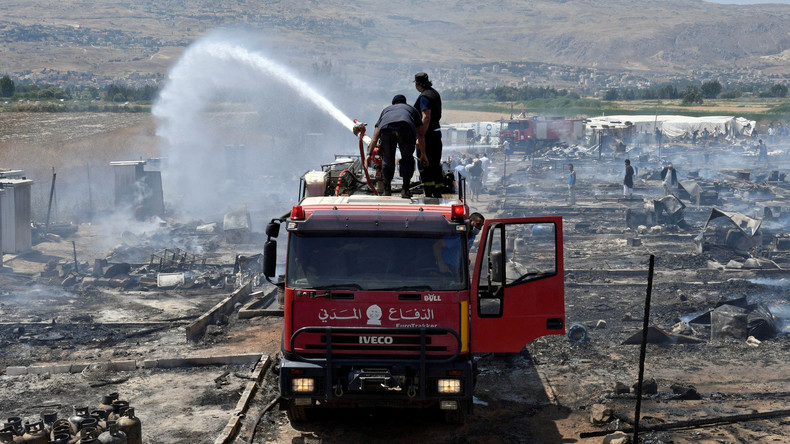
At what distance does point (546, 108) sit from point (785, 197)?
52078 mm

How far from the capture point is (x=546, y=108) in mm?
84625

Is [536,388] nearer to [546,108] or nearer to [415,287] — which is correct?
[415,287]

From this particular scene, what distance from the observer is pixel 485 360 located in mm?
12812

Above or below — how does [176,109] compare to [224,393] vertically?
above

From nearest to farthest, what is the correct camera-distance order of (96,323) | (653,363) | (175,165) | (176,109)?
(653,363)
(96,323)
(175,165)
(176,109)

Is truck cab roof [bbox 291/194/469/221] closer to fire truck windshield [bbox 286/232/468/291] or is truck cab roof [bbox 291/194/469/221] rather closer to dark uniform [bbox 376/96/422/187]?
fire truck windshield [bbox 286/232/468/291]

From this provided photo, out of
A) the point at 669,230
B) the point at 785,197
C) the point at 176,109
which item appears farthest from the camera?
the point at 176,109

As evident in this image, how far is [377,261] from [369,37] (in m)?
153

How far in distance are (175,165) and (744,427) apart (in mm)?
35608

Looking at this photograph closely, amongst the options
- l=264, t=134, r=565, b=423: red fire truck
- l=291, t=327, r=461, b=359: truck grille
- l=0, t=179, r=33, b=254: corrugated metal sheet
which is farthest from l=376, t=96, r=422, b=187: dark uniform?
l=0, t=179, r=33, b=254: corrugated metal sheet

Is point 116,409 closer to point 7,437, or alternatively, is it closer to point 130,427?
point 130,427

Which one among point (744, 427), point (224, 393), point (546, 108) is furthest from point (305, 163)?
point (546, 108)

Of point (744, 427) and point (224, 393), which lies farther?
point (224, 393)

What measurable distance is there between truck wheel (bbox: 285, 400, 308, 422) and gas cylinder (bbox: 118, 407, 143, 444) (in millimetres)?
1695
